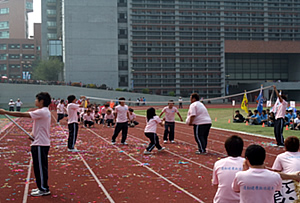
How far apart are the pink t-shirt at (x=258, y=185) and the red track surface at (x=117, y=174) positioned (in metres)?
2.83

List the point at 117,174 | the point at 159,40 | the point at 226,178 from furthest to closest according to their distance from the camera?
the point at 159,40, the point at 117,174, the point at 226,178

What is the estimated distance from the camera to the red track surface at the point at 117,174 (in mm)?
7004

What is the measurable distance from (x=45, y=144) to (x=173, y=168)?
145 inches

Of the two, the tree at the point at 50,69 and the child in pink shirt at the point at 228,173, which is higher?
the tree at the point at 50,69

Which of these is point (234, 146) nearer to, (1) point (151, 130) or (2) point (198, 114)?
(2) point (198, 114)

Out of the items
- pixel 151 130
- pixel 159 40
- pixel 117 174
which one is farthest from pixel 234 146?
pixel 159 40

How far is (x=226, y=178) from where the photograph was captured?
4488 mm

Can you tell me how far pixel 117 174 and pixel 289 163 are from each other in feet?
16.0

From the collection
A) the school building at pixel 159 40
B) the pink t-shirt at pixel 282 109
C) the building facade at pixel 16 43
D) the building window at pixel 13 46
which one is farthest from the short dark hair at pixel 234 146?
the building window at pixel 13 46

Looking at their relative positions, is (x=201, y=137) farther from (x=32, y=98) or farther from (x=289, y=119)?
(x=32, y=98)

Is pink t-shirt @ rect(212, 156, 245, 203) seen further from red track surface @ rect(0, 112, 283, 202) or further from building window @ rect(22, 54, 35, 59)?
building window @ rect(22, 54, 35, 59)

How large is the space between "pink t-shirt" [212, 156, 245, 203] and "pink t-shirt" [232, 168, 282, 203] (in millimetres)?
480

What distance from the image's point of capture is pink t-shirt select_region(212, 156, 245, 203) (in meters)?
4.43

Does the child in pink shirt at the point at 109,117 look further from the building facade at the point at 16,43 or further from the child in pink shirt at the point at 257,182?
the building facade at the point at 16,43
